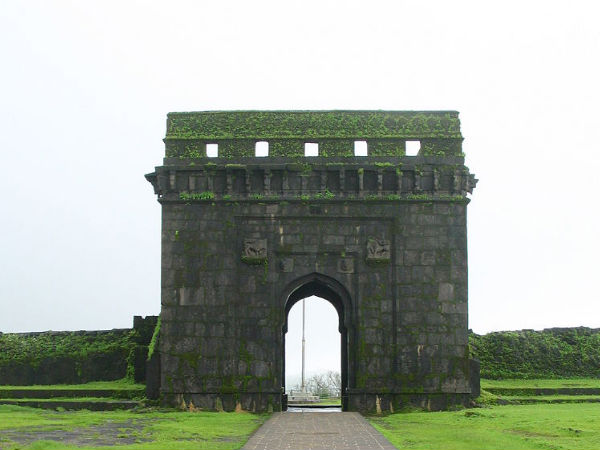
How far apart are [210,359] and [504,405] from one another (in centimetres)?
944

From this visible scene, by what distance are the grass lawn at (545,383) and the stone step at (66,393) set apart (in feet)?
39.1

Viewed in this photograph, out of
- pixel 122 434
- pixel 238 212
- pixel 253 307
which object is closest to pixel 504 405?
pixel 253 307

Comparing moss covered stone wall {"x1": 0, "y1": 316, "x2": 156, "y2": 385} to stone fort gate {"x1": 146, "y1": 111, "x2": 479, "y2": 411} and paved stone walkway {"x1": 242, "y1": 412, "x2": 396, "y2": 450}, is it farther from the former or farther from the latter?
paved stone walkway {"x1": 242, "y1": 412, "x2": 396, "y2": 450}

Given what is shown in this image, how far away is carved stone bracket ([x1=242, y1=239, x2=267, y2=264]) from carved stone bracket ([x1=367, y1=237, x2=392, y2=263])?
11.2ft

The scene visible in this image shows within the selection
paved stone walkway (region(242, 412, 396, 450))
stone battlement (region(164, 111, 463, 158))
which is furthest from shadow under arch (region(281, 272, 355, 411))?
stone battlement (region(164, 111, 463, 158))

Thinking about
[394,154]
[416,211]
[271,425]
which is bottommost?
[271,425]

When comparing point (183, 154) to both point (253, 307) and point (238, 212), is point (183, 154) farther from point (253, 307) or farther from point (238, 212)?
point (253, 307)

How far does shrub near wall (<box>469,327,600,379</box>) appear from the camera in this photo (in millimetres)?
30906

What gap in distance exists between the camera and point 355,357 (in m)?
26.8

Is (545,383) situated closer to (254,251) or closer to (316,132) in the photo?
(254,251)

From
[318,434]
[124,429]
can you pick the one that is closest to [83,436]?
[124,429]

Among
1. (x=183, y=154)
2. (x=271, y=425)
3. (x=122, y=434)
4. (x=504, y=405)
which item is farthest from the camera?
(x=183, y=154)

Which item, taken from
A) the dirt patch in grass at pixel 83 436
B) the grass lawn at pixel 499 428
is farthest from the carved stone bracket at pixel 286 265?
the dirt patch in grass at pixel 83 436

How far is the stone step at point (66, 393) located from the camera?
2773 cm
